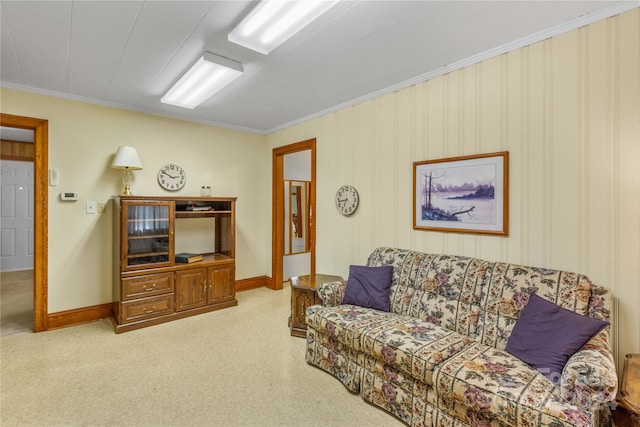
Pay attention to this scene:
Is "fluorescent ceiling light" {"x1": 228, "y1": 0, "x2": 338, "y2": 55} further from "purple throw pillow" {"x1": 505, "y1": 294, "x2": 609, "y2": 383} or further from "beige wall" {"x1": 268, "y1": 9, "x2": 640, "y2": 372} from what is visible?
"purple throw pillow" {"x1": 505, "y1": 294, "x2": 609, "y2": 383}

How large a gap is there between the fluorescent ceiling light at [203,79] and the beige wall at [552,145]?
1.61m

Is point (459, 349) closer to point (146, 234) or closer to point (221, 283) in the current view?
point (221, 283)

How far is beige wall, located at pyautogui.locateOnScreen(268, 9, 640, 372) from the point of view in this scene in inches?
74.2

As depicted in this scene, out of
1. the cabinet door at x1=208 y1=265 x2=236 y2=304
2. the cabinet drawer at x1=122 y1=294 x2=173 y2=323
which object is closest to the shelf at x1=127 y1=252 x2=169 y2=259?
the cabinet drawer at x1=122 y1=294 x2=173 y2=323

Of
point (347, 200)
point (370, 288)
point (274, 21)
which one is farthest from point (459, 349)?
point (274, 21)

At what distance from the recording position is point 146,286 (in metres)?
3.44

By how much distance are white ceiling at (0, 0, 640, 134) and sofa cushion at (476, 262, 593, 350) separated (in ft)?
5.49

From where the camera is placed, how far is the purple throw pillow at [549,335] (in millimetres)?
1635

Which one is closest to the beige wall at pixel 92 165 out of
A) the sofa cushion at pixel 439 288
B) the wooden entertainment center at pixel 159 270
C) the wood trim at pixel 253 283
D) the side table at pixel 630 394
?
the wooden entertainment center at pixel 159 270

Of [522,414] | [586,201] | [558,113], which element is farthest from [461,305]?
[558,113]

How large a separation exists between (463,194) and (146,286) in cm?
346

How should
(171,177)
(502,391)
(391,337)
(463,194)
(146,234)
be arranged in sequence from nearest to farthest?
(502,391), (391,337), (463,194), (146,234), (171,177)

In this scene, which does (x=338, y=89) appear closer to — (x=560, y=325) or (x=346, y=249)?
(x=346, y=249)

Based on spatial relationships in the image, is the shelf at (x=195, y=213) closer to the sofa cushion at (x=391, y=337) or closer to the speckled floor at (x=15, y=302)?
the speckled floor at (x=15, y=302)
